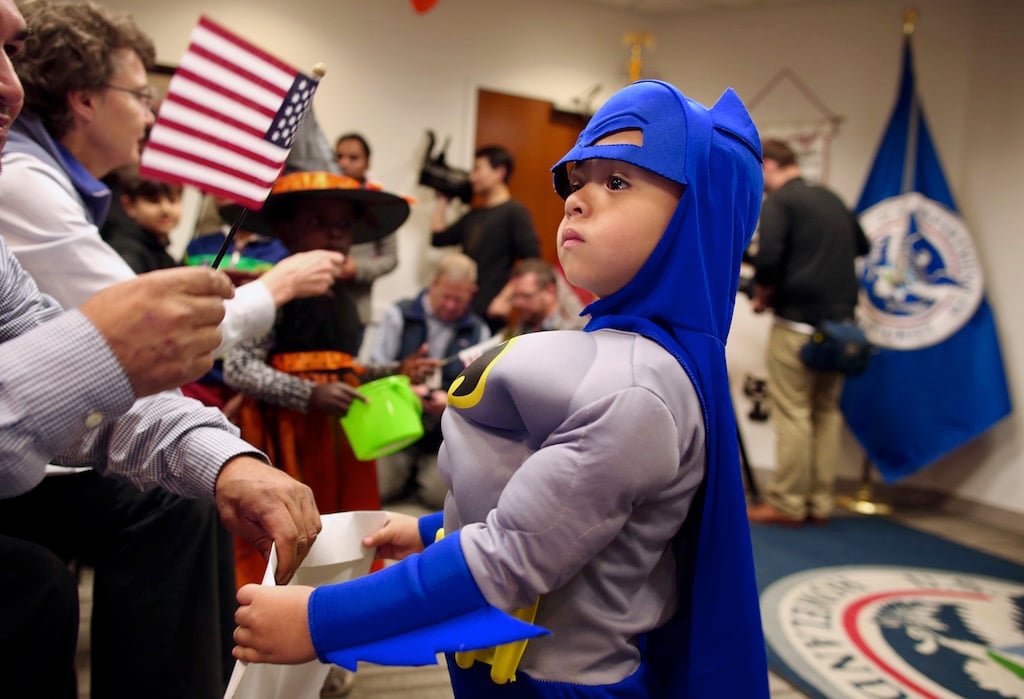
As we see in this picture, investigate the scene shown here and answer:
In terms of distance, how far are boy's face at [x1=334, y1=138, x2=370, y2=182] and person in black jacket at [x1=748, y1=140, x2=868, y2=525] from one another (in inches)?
81.5

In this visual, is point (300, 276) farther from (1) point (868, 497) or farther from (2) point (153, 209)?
(1) point (868, 497)

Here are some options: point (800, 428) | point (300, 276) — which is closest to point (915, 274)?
point (800, 428)

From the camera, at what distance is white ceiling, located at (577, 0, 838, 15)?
4.40 metres

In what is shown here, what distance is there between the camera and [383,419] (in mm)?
1639

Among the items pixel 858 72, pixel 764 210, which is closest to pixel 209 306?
pixel 764 210

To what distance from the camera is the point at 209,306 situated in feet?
2.55

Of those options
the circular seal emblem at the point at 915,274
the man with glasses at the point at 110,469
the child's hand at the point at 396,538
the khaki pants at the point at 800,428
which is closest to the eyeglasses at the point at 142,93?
the man with glasses at the point at 110,469

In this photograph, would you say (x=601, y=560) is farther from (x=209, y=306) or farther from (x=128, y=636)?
(x=128, y=636)

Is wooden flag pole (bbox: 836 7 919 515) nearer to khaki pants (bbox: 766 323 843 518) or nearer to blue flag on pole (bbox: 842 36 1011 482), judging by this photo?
blue flag on pole (bbox: 842 36 1011 482)

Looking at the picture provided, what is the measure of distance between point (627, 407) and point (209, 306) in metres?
0.46

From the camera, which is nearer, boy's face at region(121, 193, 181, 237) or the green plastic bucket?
the green plastic bucket

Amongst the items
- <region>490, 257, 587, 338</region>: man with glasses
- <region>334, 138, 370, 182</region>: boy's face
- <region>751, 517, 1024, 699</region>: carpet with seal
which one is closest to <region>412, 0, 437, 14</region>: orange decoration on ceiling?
<region>490, 257, 587, 338</region>: man with glasses

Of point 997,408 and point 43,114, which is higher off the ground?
point 43,114

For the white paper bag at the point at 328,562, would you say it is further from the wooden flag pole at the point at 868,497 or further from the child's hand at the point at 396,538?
the wooden flag pole at the point at 868,497
